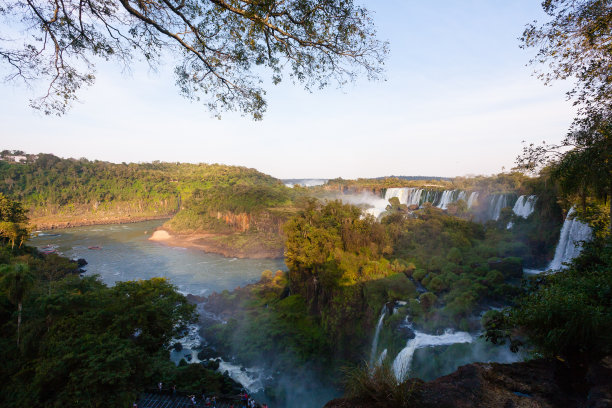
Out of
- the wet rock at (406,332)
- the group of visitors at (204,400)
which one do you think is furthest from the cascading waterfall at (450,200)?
the group of visitors at (204,400)

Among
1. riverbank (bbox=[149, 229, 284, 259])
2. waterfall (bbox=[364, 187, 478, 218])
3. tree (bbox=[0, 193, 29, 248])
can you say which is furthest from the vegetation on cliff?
riverbank (bbox=[149, 229, 284, 259])

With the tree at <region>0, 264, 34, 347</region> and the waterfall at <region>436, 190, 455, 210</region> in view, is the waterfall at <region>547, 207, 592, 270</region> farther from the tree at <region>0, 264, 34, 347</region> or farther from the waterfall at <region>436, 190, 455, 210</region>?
the tree at <region>0, 264, 34, 347</region>

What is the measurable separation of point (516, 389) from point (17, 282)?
40.6ft

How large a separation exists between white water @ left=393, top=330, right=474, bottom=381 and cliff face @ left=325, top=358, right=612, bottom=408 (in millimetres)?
9562

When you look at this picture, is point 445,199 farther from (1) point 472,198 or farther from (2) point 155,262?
(2) point 155,262

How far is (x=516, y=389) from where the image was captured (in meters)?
2.82

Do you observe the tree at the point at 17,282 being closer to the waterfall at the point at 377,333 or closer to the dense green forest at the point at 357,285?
the dense green forest at the point at 357,285

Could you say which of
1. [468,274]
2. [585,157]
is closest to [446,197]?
[468,274]

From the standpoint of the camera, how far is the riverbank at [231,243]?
41000 mm

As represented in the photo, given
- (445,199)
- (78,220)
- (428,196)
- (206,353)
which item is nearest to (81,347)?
(206,353)

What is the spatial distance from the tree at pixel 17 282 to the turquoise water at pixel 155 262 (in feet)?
58.3

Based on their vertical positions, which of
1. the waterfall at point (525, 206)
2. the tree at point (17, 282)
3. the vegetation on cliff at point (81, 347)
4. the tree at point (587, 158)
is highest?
the tree at point (587, 158)

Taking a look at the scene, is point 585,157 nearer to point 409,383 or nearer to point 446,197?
point 409,383

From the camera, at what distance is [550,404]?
8.28 feet
